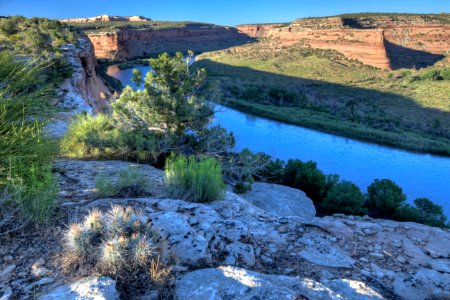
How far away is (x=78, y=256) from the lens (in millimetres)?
2723

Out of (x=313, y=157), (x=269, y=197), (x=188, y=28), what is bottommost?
(x=313, y=157)

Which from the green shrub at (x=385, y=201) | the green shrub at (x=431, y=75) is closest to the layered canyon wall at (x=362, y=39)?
the green shrub at (x=431, y=75)

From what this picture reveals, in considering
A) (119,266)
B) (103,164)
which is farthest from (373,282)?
(103,164)

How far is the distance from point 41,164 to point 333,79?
52.5 metres

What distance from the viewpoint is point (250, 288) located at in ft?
8.27

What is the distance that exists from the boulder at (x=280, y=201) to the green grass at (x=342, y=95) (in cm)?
703

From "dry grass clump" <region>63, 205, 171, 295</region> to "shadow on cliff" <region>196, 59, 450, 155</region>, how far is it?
1085 inches

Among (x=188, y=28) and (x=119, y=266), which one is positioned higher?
(x=188, y=28)

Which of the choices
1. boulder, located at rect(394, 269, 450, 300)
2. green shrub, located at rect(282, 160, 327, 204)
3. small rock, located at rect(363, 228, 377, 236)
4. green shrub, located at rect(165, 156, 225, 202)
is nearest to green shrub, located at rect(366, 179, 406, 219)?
green shrub, located at rect(282, 160, 327, 204)

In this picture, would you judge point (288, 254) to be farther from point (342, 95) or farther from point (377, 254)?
point (342, 95)

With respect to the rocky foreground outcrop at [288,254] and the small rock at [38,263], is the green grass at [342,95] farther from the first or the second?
the small rock at [38,263]

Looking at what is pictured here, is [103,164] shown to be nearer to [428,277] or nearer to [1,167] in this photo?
[1,167]

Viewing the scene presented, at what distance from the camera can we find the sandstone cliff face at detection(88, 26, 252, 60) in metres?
65.8

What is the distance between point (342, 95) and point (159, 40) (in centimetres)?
6379
